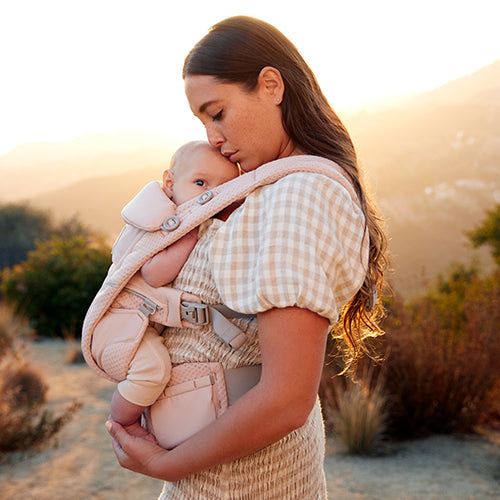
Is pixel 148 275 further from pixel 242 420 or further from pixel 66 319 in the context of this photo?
pixel 66 319

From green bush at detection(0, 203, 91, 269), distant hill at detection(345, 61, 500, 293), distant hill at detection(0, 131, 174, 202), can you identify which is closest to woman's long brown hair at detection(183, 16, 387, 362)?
green bush at detection(0, 203, 91, 269)

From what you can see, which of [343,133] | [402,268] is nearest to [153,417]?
[343,133]

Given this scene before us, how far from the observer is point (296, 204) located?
970 millimetres

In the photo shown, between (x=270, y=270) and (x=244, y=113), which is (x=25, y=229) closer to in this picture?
(x=244, y=113)

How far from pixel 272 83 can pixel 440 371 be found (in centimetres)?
444

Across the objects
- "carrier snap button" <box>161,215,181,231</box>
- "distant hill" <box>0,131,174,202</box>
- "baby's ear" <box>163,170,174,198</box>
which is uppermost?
"baby's ear" <box>163,170,174,198</box>

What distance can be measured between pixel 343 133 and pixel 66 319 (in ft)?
31.5

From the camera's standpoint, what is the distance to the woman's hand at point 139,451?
1.11 metres

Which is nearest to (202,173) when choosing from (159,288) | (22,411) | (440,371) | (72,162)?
(159,288)

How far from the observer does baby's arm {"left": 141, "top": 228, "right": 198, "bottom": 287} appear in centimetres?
115

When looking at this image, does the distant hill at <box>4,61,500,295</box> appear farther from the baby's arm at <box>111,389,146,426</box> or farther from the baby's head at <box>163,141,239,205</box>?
the baby's arm at <box>111,389,146,426</box>

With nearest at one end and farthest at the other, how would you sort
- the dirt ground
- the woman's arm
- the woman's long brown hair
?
the woman's arm
the woman's long brown hair
the dirt ground

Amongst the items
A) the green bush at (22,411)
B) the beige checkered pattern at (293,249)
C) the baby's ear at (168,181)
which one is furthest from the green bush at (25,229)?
the beige checkered pattern at (293,249)

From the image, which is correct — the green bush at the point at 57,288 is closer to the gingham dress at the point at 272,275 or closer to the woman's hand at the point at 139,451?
the woman's hand at the point at 139,451
